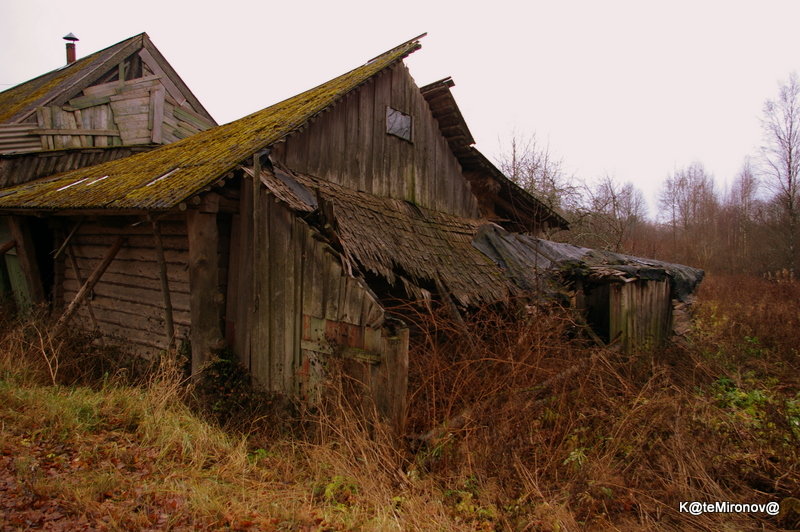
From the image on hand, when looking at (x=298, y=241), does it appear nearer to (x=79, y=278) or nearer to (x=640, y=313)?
(x=79, y=278)

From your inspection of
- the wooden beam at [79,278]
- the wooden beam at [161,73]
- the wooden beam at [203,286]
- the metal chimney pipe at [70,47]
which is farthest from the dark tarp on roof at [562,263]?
the metal chimney pipe at [70,47]

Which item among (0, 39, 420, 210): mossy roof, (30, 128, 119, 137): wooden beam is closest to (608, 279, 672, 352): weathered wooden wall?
(0, 39, 420, 210): mossy roof

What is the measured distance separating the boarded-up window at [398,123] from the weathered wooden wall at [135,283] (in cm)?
426

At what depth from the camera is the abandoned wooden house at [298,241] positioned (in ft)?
16.3

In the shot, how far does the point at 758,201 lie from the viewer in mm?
32156

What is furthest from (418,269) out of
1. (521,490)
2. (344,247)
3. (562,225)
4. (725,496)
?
(562,225)

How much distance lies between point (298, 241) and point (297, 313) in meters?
0.87

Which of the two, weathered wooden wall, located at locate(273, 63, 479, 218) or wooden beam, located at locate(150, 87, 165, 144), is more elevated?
wooden beam, located at locate(150, 87, 165, 144)

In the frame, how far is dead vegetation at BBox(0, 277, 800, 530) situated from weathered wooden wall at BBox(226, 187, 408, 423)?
33 centimetres

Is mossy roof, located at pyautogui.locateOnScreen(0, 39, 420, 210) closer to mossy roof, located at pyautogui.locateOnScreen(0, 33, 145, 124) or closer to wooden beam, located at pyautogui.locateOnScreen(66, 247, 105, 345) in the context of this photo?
wooden beam, located at pyautogui.locateOnScreen(66, 247, 105, 345)

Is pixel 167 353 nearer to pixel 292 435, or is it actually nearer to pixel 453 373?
pixel 292 435

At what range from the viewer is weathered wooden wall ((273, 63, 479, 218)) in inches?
270

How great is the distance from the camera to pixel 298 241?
16.7 feet

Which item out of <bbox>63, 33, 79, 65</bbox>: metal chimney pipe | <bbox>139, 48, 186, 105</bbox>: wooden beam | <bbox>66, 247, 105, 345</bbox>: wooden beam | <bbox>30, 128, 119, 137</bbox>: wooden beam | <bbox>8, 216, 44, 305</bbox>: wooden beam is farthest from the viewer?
<bbox>63, 33, 79, 65</bbox>: metal chimney pipe
